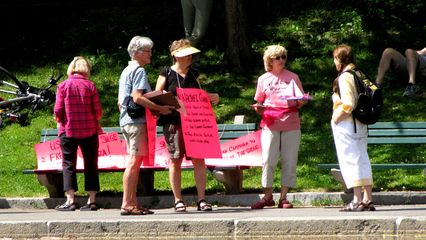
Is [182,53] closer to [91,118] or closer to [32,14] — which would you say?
[91,118]

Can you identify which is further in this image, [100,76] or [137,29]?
[137,29]

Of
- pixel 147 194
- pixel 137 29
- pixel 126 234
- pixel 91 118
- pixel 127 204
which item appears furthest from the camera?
pixel 137 29

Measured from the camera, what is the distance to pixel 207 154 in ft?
36.5

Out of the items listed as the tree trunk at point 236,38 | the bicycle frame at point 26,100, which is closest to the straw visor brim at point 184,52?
the bicycle frame at point 26,100

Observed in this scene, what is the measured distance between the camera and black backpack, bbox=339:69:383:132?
10.5 m

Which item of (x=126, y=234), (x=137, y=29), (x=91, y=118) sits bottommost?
(x=126, y=234)

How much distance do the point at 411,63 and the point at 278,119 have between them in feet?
15.5

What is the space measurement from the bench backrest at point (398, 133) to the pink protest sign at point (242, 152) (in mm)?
1269

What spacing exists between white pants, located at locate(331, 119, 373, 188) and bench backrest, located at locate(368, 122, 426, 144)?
1.72m

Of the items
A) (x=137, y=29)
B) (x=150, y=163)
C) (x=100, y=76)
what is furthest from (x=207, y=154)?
(x=137, y=29)

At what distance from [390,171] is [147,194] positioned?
2808 millimetres

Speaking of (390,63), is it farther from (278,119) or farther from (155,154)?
(278,119)

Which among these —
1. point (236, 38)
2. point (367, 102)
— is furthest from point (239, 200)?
point (236, 38)

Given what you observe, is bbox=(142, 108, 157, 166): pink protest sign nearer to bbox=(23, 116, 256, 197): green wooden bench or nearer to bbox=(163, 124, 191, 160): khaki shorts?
bbox=(163, 124, 191, 160): khaki shorts
